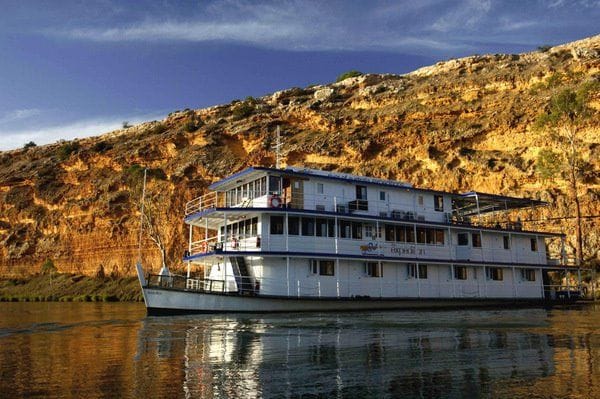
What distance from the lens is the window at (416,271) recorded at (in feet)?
100

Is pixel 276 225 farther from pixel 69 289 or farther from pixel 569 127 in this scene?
pixel 69 289

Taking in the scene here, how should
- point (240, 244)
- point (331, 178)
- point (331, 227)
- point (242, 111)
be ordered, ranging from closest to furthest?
point (240, 244), point (331, 227), point (331, 178), point (242, 111)

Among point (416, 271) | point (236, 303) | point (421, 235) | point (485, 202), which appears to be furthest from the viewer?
point (485, 202)

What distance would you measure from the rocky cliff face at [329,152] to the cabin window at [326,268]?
2687 cm

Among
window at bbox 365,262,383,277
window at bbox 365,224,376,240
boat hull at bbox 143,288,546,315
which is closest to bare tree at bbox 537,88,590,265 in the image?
window at bbox 365,224,376,240

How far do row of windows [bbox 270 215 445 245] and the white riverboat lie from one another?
0.06 metres

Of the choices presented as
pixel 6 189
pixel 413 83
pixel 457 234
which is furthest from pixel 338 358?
pixel 6 189

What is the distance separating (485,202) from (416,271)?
397 inches

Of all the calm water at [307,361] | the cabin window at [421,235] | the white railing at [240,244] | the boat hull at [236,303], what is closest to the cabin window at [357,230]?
the boat hull at [236,303]

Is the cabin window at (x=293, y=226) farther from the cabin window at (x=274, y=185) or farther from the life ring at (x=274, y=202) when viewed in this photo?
the cabin window at (x=274, y=185)

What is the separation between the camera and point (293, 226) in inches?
1078

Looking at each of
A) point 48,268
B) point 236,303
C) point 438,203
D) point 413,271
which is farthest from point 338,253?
point 48,268

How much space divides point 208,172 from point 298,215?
121ft

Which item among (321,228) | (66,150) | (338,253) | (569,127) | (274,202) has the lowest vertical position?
(338,253)
